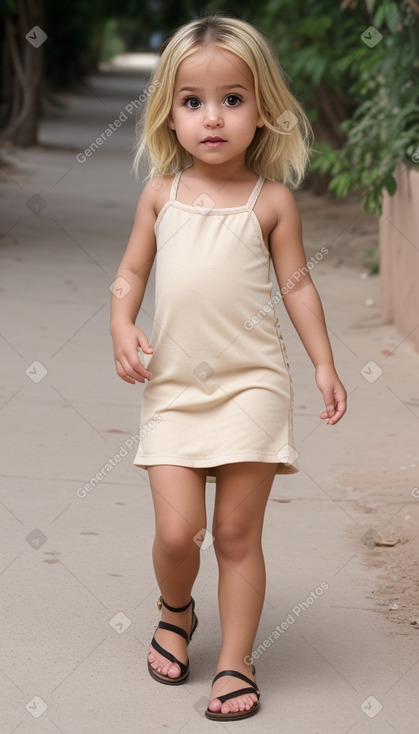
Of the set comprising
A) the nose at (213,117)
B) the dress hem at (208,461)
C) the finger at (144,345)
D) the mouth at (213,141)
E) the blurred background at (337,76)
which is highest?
the nose at (213,117)

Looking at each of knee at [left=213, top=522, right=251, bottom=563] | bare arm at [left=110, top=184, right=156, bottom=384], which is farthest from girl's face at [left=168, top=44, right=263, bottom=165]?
knee at [left=213, top=522, right=251, bottom=563]

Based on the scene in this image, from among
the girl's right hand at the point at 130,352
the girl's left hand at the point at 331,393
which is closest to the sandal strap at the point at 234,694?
the girl's left hand at the point at 331,393

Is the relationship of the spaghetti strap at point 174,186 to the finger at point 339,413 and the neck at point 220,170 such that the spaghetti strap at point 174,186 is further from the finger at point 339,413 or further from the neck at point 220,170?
the finger at point 339,413

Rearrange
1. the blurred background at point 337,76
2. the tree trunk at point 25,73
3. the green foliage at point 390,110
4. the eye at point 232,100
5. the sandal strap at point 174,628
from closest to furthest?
the eye at point 232,100, the sandal strap at point 174,628, the green foliage at point 390,110, the blurred background at point 337,76, the tree trunk at point 25,73

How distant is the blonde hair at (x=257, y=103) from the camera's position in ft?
9.55

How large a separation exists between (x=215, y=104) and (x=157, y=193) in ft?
0.91

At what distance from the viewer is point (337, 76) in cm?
1081

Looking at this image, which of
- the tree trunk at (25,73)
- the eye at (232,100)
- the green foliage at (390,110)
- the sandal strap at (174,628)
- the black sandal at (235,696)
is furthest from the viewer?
the tree trunk at (25,73)

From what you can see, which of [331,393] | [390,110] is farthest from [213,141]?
[390,110]

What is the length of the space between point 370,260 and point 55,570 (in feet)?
20.3

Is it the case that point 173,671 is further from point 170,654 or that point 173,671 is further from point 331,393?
point 331,393

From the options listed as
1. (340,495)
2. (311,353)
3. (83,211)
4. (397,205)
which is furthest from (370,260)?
(311,353)

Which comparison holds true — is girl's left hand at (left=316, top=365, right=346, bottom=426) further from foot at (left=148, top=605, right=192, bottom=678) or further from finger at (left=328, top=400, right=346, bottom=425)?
foot at (left=148, top=605, right=192, bottom=678)

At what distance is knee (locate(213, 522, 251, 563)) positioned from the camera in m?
2.90
